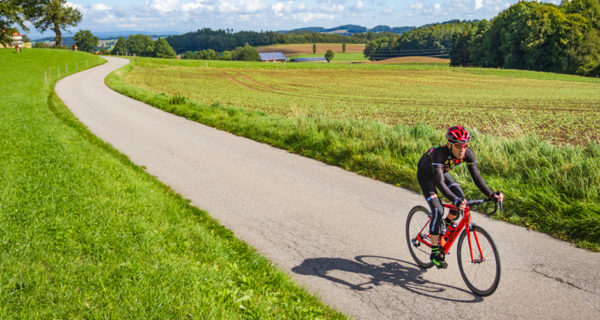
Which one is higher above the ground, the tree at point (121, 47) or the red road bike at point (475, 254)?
the tree at point (121, 47)

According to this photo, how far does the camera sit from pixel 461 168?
836 cm

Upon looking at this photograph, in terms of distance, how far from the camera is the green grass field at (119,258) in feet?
12.9

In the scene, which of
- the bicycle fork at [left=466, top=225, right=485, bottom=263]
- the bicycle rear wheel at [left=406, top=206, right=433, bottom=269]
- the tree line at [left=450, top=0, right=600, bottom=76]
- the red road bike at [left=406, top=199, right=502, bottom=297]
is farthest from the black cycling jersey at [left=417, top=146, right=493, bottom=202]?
the tree line at [left=450, top=0, right=600, bottom=76]

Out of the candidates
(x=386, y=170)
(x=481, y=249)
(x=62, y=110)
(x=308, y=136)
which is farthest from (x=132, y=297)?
(x=62, y=110)

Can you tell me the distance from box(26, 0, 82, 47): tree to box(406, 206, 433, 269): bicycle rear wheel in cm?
10422

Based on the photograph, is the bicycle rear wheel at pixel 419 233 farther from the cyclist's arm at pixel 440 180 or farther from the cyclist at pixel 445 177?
the cyclist's arm at pixel 440 180

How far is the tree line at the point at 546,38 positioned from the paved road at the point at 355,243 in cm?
8020

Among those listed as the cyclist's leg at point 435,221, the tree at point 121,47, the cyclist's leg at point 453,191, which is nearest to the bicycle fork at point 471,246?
the cyclist's leg at point 453,191

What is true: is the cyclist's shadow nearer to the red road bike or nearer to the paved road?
the paved road

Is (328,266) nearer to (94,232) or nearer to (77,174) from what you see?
(94,232)

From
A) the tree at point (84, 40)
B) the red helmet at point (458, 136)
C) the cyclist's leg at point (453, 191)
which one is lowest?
the cyclist's leg at point (453, 191)

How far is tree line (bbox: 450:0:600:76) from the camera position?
238 ft

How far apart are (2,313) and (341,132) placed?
9.46 metres

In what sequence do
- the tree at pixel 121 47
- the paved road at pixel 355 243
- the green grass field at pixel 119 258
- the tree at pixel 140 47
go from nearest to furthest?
the green grass field at pixel 119 258 < the paved road at pixel 355 243 < the tree at pixel 140 47 < the tree at pixel 121 47
